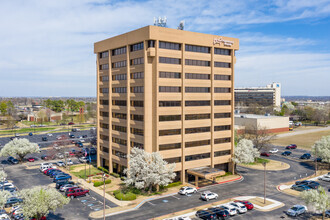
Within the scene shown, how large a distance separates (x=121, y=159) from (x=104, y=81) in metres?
22.7

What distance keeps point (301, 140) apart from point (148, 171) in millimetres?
97400

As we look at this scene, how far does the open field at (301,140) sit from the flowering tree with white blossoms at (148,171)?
78.9m

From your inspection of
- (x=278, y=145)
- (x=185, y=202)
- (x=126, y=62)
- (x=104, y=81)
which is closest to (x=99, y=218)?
(x=185, y=202)

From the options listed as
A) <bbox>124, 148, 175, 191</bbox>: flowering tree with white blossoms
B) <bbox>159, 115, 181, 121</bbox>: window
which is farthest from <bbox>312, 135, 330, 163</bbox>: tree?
<bbox>124, 148, 175, 191</bbox>: flowering tree with white blossoms

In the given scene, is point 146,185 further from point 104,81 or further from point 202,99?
point 104,81

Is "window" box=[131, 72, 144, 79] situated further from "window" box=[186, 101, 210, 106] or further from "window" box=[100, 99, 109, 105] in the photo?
"window" box=[100, 99, 109, 105]

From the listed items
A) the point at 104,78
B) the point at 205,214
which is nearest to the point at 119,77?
the point at 104,78

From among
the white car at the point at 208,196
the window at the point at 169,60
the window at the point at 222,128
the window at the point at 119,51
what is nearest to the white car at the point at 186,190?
the white car at the point at 208,196

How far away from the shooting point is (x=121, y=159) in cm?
6806

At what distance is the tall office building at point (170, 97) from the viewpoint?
60344 millimetres

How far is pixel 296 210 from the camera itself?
155 feet

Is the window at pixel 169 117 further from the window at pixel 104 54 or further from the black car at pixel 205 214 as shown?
the window at pixel 104 54

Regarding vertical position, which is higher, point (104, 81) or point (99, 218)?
point (104, 81)

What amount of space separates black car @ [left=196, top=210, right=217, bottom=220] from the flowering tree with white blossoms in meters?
10.9
